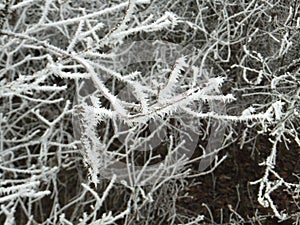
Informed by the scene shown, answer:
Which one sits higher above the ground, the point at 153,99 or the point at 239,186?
the point at 153,99

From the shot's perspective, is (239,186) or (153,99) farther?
(239,186)

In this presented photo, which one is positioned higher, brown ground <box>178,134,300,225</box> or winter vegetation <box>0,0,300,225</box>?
winter vegetation <box>0,0,300,225</box>

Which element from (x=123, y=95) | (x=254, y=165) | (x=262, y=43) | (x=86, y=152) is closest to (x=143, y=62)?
(x=123, y=95)

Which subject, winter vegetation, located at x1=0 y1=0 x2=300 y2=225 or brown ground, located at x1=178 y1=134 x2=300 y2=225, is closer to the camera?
winter vegetation, located at x1=0 y1=0 x2=300 y2=225

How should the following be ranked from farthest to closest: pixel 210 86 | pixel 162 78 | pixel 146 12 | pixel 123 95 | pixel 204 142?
1. pixel 204 142
2. pixel 123 95
3. pixel 146 12
4. pixel 162 78
5. pixel 210 86

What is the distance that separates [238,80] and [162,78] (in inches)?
30.4

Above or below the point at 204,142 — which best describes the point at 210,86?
above

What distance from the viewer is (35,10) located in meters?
5.08

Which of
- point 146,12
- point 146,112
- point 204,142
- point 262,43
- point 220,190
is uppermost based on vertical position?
point 146,112

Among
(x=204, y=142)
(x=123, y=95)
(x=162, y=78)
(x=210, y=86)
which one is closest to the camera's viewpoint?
(x=210, y=86)

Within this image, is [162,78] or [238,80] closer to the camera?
[162,78]

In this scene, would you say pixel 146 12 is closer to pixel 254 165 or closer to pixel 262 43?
pixel 262 43

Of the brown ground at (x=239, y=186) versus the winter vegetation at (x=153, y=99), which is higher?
the winter vegetation at (x=153, y=99)

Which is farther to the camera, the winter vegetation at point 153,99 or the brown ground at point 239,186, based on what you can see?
the brown ground at point 239,186
